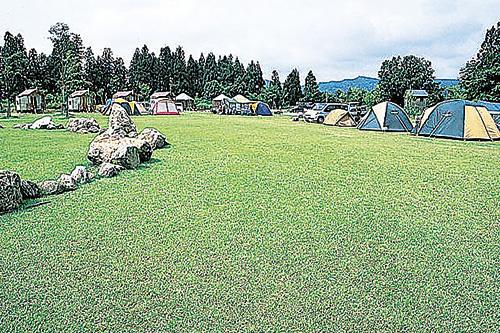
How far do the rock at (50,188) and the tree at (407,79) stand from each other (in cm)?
4075

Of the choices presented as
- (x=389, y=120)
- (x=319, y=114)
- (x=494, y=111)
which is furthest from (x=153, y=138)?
(x=319, y=114)

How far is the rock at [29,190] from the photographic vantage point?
5100mm

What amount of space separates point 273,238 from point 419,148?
28.3ft

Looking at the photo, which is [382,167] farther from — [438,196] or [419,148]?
[419,148]

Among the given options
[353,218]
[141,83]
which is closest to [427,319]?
[353,218]

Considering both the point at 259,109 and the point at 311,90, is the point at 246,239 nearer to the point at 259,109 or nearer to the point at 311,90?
the point at 259,109

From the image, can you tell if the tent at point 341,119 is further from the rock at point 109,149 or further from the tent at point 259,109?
the rock at point 109,149

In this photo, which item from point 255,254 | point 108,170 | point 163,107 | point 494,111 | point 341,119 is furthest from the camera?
point 163,107

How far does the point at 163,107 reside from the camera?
34188mm

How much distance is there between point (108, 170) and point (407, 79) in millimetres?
41214

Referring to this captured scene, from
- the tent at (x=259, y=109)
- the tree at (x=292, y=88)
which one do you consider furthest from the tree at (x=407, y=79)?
the tent at (x=259, y=109)

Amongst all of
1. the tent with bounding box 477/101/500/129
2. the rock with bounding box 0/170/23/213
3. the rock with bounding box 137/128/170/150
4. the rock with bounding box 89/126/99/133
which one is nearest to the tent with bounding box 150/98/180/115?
the rock with bounding box 89/126/99/133

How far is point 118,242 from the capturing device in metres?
3.83

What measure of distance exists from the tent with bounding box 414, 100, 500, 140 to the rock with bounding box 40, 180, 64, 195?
533 inches
